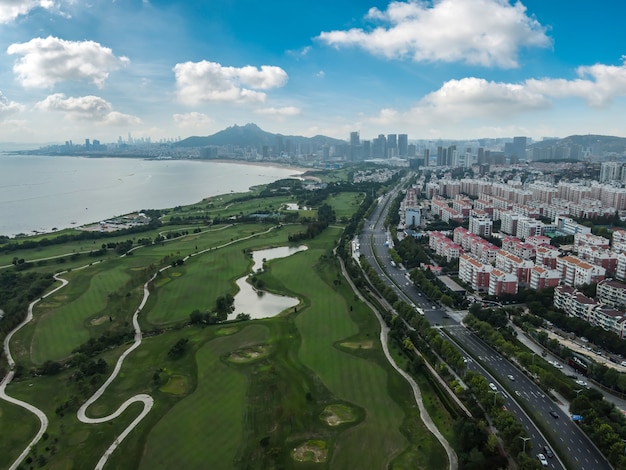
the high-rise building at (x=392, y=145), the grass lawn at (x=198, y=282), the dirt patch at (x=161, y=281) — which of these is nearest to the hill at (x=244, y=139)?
the high-rise building at (x=392, y=145)

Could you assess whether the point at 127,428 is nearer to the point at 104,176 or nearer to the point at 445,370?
the point at 445,370

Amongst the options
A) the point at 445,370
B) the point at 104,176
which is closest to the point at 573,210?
the point at 445,370

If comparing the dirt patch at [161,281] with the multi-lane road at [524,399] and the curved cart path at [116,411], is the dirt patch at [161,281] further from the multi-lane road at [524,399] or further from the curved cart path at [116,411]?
the multi-lane road at [524,399]

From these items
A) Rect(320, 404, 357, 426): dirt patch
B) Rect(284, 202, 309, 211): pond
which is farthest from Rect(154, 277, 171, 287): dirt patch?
Rect(284, 202, 309, 211): pond

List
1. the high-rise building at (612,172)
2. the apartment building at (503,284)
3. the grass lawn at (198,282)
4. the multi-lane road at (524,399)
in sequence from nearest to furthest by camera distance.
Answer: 1. the multi-lane road at (524,399)
2. the grass lawn at (198,282)
3. the apartment building at (503,284)
4. the high-rise building at (612,172)

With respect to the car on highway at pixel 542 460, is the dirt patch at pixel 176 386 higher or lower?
lower
